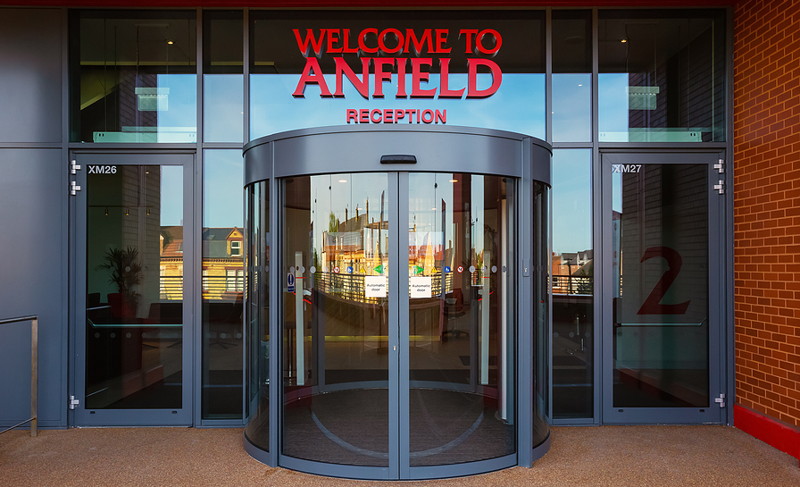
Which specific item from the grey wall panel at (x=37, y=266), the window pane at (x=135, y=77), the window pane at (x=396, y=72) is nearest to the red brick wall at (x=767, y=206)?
the window pane at (x=396, y=72)

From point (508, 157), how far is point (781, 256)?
2.65 meters

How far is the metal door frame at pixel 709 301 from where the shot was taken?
511 cm

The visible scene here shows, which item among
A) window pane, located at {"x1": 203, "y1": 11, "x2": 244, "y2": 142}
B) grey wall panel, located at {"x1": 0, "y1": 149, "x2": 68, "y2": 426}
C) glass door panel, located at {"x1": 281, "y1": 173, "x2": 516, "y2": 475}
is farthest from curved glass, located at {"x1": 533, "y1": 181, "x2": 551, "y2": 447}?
grey wall panel, located at {"x1": 0, "y1": 149, "x2": 68, "y2": 426}

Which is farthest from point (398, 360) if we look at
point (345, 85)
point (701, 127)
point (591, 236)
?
point (701, 127)

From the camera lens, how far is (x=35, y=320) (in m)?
4.75

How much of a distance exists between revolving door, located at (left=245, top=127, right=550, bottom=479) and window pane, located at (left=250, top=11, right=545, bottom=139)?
1119 mm

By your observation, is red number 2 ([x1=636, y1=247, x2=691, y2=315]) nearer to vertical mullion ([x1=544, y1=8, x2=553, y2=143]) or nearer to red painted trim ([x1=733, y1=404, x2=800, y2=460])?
red painted trim ([x1=733, y1=404, x2=800, y2=460])

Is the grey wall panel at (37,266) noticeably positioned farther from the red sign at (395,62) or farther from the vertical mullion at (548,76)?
the vertical mullion at (548,76)

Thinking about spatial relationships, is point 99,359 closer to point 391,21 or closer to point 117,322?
point 117,322

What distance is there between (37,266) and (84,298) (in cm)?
52

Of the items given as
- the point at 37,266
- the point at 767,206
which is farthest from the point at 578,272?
the point at 37,266

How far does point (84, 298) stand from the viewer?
5.10 m

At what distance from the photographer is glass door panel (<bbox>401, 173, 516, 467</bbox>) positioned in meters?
3.91

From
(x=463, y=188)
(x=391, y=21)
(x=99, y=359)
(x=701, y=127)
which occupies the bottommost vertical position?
(x=99, y=359)
